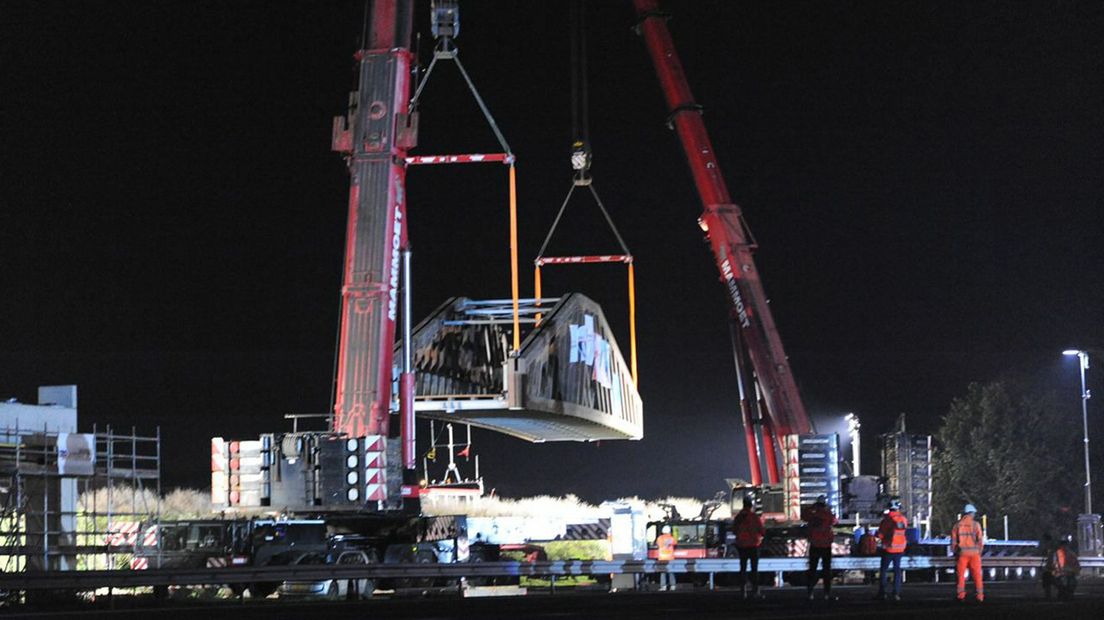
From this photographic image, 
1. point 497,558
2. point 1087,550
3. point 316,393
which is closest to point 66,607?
point 497,558

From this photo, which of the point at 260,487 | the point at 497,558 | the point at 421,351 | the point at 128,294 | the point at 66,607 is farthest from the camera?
the point at 128,294

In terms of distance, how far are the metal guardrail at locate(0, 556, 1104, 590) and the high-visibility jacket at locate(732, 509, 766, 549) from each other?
2.97m

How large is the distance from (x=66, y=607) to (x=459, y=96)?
58.2m

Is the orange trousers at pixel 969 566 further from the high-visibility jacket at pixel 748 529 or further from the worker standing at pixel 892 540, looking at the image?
the high-visibility jacket at pixel 748 529

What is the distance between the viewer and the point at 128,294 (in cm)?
7994

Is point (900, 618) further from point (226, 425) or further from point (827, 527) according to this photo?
point (226, 425)

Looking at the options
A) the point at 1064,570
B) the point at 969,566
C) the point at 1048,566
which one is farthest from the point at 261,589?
the point at 1064,570

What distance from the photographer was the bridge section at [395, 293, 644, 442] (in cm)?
3728

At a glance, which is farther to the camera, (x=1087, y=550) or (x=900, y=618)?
(x=1087, y=550)

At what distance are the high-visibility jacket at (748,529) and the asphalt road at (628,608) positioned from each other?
0.90m

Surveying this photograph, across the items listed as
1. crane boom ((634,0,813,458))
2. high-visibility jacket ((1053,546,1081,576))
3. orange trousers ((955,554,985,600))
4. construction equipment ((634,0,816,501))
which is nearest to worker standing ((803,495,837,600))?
orange trousers ((955,554,985,600))

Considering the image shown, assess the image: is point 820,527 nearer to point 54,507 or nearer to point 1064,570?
point 1064,570

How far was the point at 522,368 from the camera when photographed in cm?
3678

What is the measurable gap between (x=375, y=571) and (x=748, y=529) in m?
5.76
